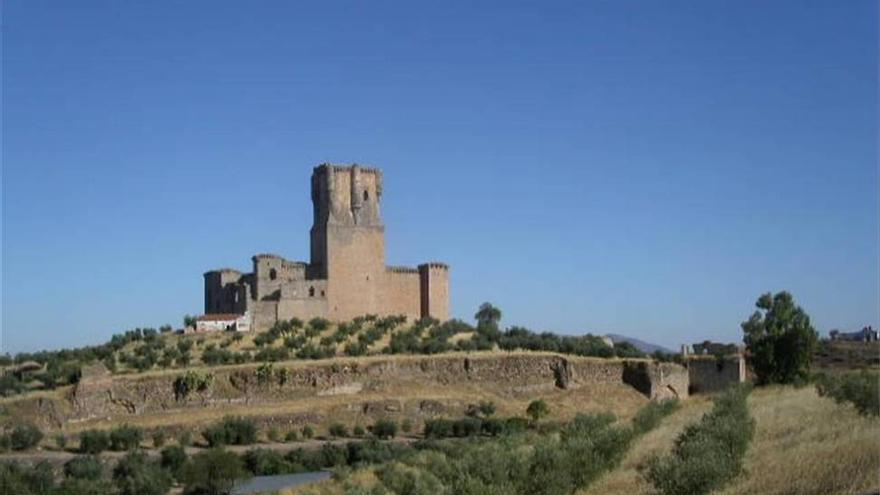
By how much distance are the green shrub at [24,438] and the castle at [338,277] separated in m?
14.9

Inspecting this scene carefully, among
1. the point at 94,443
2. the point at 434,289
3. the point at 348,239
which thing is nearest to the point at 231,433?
the point at 94,443

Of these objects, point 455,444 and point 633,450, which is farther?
point 455,444

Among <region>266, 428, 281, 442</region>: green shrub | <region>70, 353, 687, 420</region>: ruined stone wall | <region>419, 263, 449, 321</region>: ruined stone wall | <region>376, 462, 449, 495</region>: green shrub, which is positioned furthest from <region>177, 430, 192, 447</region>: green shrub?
<region>419, 263, 449, 321</region>: ruined stone wall

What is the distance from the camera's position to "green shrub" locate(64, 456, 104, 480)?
2806 centimetres

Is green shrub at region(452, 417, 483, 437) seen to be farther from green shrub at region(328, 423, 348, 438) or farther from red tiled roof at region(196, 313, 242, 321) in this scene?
red tiled roof at region(196, 313, 242, 321)

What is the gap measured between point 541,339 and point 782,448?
91.6 ft

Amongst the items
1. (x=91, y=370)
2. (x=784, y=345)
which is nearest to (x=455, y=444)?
(x=91, y=370)

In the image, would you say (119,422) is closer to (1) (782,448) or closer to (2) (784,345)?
(1) (782,448)

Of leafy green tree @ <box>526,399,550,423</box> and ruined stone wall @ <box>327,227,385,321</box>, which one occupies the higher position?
ruined stone wall @ <box>327,227,385,321</box>

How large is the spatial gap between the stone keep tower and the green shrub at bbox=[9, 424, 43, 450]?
1744 centimetres

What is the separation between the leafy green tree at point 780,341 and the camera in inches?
1678

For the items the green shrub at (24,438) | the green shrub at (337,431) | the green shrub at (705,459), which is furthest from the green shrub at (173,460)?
the green shrub at (705,459)

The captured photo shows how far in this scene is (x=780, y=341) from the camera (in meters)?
43.4

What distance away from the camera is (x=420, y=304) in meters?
50.8
